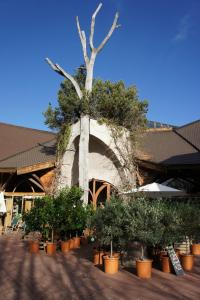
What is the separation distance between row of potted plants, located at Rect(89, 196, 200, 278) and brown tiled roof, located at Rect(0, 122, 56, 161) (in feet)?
41.9

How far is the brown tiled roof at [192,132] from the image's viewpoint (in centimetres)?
1677

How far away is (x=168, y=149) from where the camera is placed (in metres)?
16.7

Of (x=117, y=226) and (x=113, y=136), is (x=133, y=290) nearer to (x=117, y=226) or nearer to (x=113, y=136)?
(x=117, y=226)

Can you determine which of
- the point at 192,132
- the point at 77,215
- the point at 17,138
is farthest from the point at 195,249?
the point at 17,138

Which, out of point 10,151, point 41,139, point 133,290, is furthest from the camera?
point 41,139

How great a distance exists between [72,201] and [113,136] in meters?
5.34

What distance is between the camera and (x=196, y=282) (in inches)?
256

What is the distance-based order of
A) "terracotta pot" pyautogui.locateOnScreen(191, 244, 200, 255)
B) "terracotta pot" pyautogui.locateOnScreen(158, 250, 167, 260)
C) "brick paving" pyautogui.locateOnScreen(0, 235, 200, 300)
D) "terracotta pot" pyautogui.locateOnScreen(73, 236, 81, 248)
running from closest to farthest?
"brick paving" pyautogui.locateOnScreen(0, 235, 200, 300) < "terracotta pot" pyautogui.locateOnScreen(158, 250, 167, 260) < "terracotta pot" pyautogui.locateOnScreen(191, 244, 200, 255) < "terracotta pot" pyautogui.locateOnScreen(73, 236, 81, 248)

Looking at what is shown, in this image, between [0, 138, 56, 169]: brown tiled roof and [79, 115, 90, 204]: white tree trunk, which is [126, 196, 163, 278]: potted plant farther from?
[0, 138, 56, 169]: brown tiled roof

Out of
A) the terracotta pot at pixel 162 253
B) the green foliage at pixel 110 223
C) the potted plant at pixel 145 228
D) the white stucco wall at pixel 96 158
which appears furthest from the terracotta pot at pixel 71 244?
the white stucco wall at pixel 96 158

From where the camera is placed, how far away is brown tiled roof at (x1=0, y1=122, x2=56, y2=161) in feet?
66.8

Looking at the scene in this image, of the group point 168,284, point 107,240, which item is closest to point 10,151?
point 107,240

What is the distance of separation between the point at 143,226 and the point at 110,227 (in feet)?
2.59

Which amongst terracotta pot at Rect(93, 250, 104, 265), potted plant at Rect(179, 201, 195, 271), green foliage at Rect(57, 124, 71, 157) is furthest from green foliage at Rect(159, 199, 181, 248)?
green foliage at Rect(57, 124, 71, 157)
